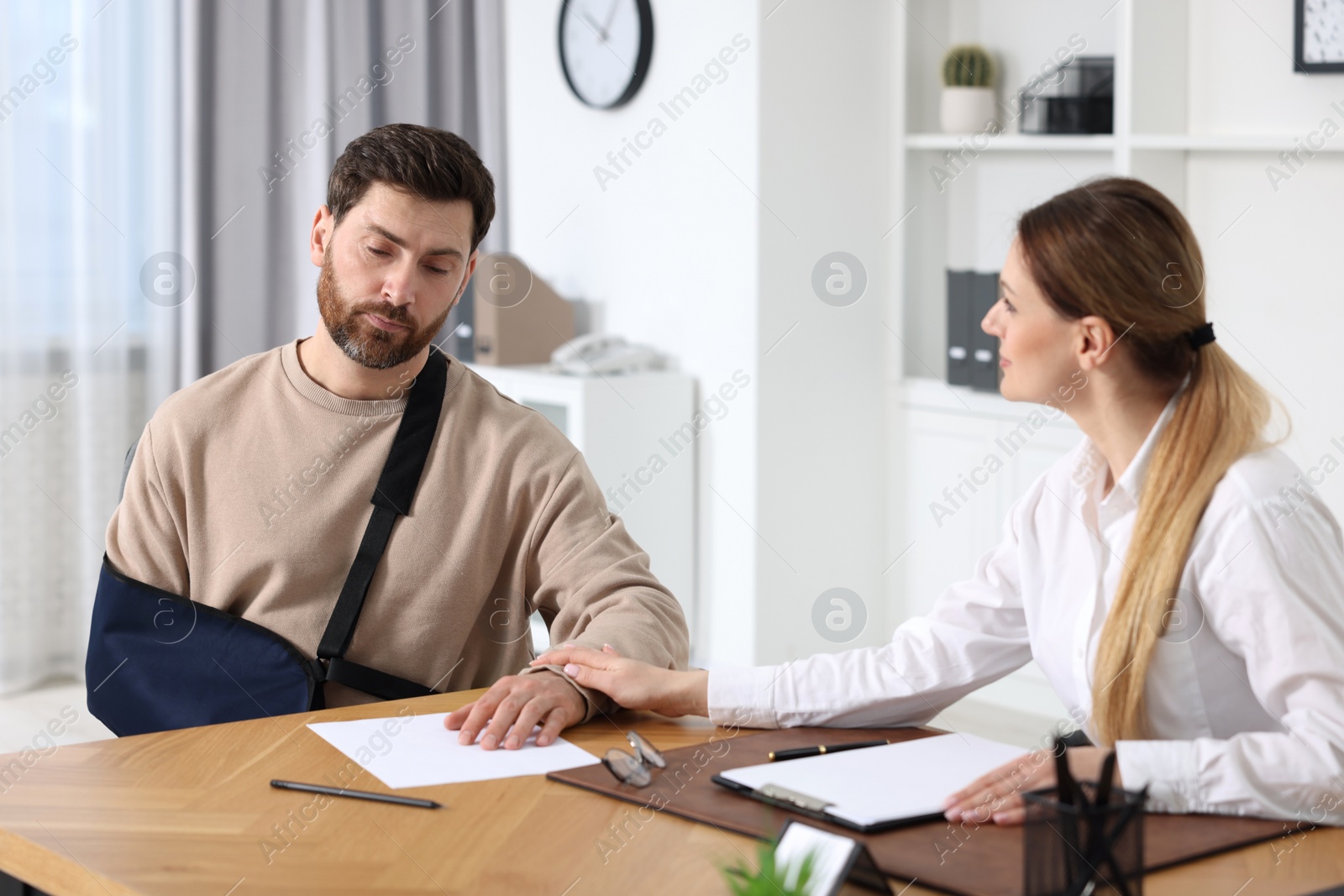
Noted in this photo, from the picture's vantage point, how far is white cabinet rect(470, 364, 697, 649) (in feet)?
12.1

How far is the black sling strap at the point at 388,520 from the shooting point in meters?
1.72

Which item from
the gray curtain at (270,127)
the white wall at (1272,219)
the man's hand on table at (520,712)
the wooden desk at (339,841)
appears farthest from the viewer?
the gray curtain at (270,127)

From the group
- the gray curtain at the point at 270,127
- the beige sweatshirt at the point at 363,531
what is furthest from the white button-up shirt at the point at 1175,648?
the gray curtain at the point at 270,127

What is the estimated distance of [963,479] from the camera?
3.74m

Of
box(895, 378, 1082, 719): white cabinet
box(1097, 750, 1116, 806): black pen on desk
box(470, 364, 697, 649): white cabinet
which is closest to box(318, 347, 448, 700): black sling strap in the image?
box(1097, 750, 1116, 806): black pen on desk

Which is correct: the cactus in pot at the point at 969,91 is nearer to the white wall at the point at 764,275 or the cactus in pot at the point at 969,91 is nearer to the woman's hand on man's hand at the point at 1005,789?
the white wall at the point at 764,275

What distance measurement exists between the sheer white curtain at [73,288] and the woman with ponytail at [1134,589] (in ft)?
9.25

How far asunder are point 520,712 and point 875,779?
1.29 ft

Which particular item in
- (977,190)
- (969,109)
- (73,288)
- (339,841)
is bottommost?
(339,841)

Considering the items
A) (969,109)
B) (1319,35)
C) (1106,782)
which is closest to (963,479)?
(969,109)

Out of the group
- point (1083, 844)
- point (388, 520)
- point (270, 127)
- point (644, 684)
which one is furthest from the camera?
point (270, 127)

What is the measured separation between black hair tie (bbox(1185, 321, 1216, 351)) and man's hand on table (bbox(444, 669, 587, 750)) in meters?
0.75

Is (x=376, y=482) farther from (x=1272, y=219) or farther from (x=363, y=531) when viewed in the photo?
(x=1272, y=219)

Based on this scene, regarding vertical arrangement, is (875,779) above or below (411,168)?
below
